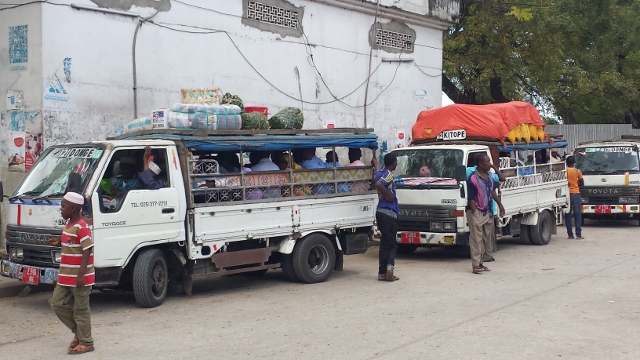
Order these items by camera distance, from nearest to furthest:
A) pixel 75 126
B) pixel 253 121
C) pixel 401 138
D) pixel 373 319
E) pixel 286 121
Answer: pixel 373 319 < pixel 253 121 < pixel 286 121 < pixel 75 126 < pixel 401 138

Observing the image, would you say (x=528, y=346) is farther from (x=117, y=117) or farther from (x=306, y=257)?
(x=117, y=117)

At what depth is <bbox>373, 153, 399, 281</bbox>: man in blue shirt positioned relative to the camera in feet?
36.8

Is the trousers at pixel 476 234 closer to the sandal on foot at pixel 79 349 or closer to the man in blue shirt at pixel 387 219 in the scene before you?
the man in blue shirt at pixel 387 219

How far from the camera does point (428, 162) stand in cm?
1383

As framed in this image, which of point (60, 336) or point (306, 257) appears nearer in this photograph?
point (60, 336)

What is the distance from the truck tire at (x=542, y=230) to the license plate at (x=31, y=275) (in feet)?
33.4

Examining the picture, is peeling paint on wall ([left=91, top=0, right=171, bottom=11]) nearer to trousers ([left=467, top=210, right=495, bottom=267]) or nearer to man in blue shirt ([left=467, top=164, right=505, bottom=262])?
man in blue shirt ([left=467, top=164, right=505, bottom=262])

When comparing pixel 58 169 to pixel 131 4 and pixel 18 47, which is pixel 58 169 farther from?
pixel 131 4

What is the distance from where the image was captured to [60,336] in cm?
797

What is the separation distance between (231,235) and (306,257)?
143 cm

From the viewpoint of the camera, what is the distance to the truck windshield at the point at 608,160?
19.8 m

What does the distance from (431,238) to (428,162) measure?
1.44 meters

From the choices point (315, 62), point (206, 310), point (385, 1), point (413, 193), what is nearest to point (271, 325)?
point (206, 310)

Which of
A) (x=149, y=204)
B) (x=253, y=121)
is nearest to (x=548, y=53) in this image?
(x=253, y=121)
